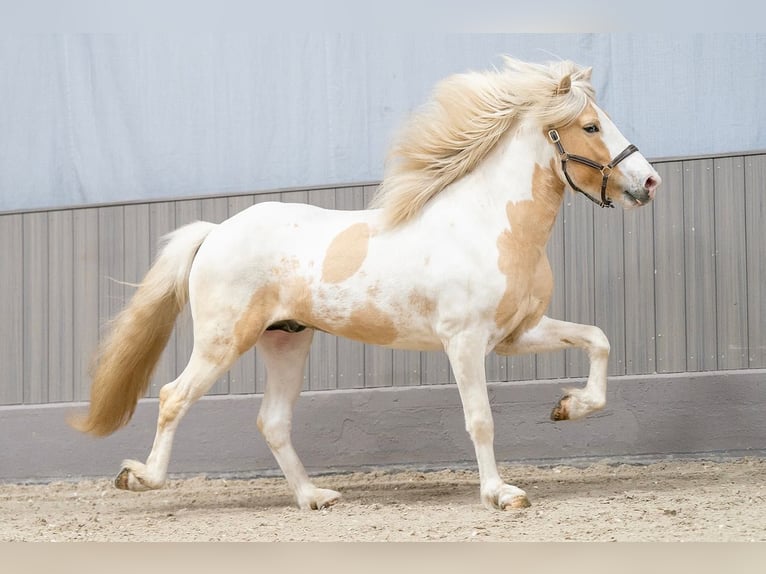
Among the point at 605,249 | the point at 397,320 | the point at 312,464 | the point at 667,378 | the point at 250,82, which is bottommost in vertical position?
the point at 312,464

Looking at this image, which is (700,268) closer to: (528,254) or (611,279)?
(611,279)

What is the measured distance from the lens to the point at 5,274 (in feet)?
21.2

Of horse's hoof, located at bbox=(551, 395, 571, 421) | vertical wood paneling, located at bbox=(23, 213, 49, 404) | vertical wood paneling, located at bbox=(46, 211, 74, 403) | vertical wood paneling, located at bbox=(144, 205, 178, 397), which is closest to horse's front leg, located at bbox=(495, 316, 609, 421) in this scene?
horse's hoof, located at bbox=(551, 395, 571, 421)

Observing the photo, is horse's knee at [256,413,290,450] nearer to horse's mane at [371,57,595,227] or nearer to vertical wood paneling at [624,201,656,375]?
horse's mane at [371,57,595,227]

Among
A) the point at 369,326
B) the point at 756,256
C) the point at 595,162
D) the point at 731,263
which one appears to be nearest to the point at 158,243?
the point at 369,326

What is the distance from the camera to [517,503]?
13.1 feet

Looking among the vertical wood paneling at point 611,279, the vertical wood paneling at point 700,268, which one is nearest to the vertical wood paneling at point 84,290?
the vertical wood paneling at point 611,279

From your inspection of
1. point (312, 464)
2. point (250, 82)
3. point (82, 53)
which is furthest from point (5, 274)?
point (312, 464)

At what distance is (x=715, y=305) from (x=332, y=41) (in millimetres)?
2731

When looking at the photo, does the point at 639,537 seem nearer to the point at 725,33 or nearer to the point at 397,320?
Result: the point at 397,320

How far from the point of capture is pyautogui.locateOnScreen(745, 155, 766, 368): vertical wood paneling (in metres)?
5.32

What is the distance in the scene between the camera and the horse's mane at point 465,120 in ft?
14.5

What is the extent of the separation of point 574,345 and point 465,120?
1.14m

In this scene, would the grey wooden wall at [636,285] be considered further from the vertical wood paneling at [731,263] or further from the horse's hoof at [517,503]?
the horse's hoof at [517,503]
